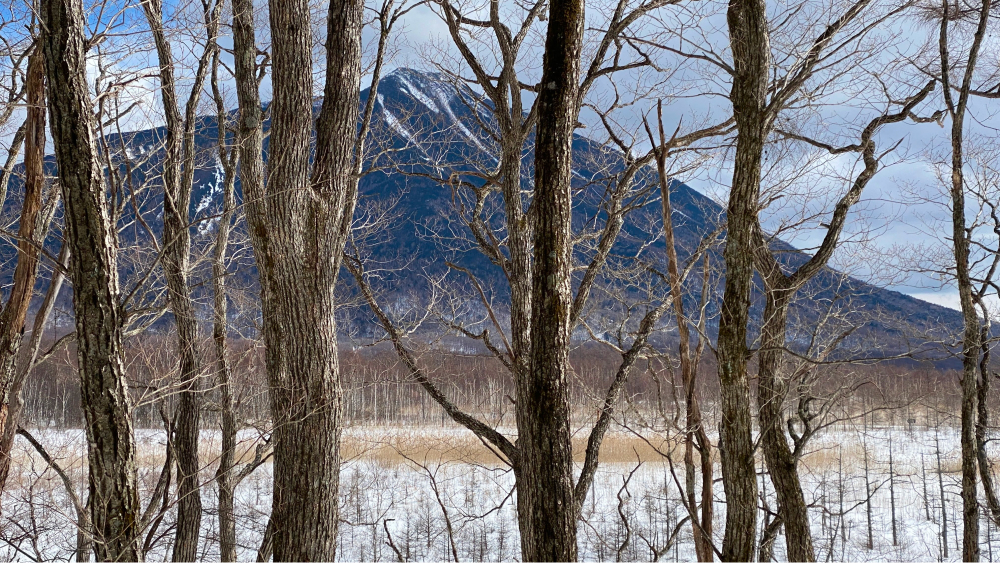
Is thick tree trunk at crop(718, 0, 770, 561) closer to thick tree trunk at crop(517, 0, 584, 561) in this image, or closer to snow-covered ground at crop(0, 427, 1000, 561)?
thick tree trunk at crop(517, 0, 584, 561)

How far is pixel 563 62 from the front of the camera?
399 centimetres

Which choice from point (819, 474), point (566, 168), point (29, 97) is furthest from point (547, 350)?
point (819, 474)

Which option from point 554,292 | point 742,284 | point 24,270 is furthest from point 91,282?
point 742,284

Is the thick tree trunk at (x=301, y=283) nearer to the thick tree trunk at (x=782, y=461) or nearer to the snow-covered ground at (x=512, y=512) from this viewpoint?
the thick tree trunk at (x=782, y=461)

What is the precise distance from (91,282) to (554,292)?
253 cm

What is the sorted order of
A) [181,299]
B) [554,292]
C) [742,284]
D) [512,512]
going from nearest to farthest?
1. [554,292]
2. [742,284]
3. [181,299]
4. [512,512]

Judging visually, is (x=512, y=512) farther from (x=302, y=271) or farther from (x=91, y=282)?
(x=91, y=282)

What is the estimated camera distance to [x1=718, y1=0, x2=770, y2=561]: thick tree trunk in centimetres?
435

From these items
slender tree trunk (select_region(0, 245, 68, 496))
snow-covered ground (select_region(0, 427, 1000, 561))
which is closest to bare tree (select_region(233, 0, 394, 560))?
slender tree trunk (select_region(0, 245, 68, 496))

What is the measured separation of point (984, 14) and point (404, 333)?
7473 millimetres

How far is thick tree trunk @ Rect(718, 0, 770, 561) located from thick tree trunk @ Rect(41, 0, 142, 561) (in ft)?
11.9

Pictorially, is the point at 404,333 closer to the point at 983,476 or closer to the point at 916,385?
the point at 983,476

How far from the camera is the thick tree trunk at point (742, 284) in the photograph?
171 inches

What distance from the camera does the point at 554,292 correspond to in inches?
157
